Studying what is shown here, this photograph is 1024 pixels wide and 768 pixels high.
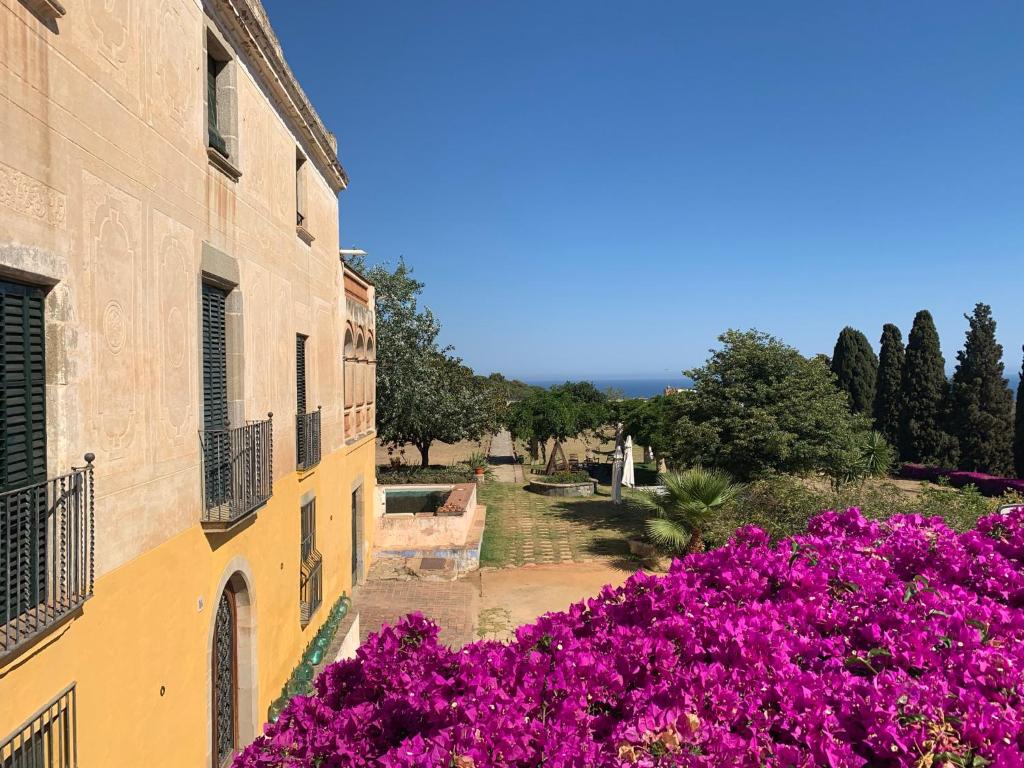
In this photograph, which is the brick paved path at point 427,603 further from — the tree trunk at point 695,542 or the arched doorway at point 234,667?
the tree trunk at point 695,542

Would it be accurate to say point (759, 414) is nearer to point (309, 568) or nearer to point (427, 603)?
point (427, 603)

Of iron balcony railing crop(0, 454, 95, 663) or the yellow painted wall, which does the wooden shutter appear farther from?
iron balcony railing crop(0, 454, 95, 663)

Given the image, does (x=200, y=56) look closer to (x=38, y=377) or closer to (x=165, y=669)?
(x=38, y=377)

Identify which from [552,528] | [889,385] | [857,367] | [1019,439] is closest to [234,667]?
[552,528]

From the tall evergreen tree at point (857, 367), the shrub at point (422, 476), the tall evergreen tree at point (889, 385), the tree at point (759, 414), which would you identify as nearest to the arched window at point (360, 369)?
the shrub at point (422, 476)

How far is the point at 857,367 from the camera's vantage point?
40438 mm

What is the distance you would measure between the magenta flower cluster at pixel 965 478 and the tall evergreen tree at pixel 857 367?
19.9ft

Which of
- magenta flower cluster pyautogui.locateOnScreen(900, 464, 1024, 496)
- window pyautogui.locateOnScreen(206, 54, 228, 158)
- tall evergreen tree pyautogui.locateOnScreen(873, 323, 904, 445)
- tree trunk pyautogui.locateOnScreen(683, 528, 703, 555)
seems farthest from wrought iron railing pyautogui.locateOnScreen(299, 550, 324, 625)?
tall evergreen tree pyautogui.locateOnScreen(873, 323, 904, 445)

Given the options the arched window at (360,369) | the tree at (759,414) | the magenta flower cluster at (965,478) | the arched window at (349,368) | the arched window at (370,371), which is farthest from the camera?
the magenta flower cluster at (965,478)

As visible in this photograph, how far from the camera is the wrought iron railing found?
380 inches

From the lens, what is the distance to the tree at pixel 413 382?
77.3ft

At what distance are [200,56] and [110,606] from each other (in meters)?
4.85

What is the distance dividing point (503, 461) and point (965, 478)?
79.1 ft

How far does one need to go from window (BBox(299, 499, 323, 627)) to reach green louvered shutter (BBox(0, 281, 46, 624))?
595cm
